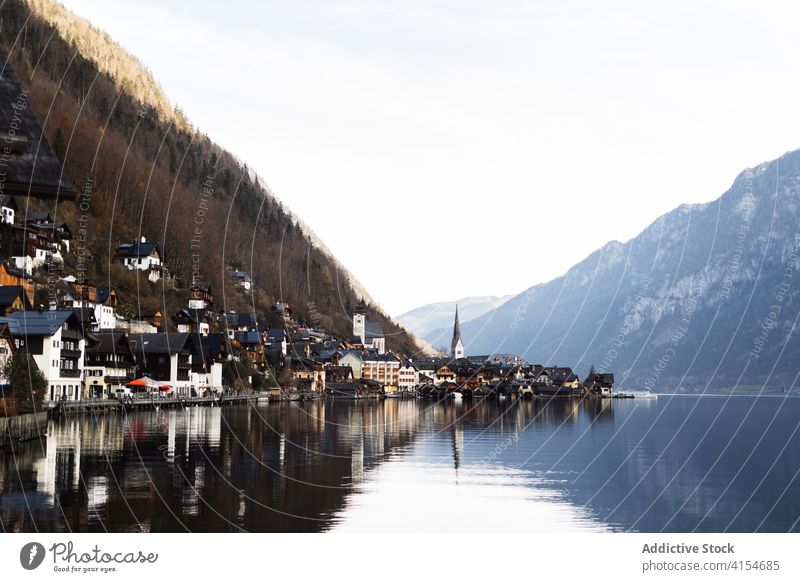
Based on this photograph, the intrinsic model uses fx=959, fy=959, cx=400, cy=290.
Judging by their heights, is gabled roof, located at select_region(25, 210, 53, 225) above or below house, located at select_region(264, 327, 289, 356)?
above

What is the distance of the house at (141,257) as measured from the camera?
130000 millimetres

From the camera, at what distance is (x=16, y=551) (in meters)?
17.9

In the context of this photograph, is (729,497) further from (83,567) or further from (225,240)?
(225,240)

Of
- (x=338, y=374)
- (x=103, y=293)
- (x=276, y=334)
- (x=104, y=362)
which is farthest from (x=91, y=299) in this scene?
(x=338, y=374)

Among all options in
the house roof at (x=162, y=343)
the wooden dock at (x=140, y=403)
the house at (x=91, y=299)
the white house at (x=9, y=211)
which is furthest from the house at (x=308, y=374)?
the white house at (x=9, y=211)

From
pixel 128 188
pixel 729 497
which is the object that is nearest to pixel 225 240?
pixel 128 188

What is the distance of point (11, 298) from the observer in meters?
77.1

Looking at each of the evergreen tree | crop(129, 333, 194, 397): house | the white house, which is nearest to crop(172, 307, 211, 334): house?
crop(129, 333, 194, 397): house

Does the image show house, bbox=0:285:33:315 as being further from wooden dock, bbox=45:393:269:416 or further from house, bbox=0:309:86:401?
wooden dock, bbox=45:393:269:416

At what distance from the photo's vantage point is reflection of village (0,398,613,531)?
30.7 meters

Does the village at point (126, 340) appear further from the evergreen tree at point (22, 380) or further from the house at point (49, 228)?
the evergreen tree at point (22, 380)

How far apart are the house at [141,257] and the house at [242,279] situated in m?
37.1

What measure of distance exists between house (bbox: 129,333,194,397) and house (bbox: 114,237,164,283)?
2093 cm

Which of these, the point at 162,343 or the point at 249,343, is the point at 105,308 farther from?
the point at 249,343
